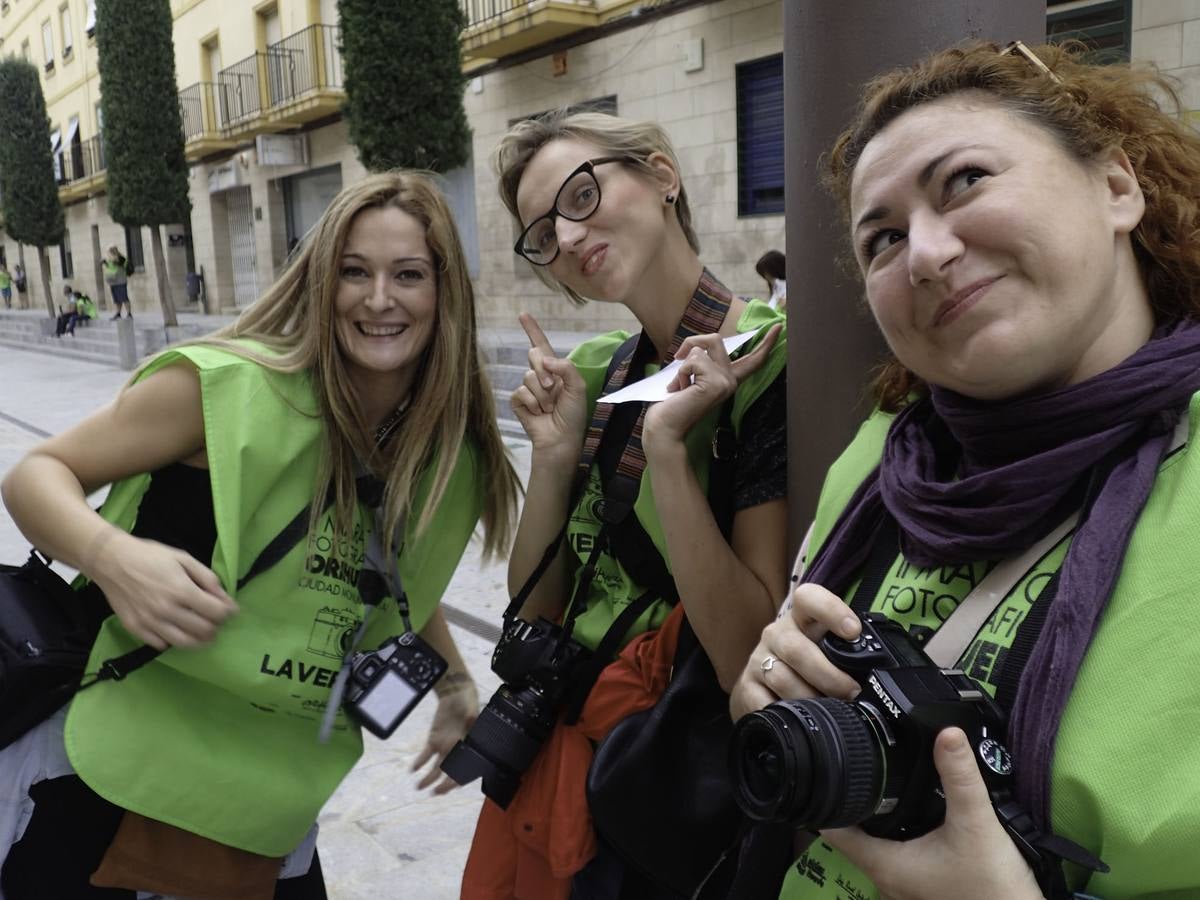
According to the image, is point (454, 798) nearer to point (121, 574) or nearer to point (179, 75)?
point (121, 574)

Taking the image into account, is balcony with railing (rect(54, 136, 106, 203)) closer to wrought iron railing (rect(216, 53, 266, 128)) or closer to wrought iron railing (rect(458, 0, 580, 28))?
wrought iron railing (rect(216, 53, 266, 128))

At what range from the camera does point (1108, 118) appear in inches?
43.3

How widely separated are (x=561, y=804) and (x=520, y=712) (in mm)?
161

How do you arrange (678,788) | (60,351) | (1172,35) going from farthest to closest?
(60,351), (1172,35), (678,788)

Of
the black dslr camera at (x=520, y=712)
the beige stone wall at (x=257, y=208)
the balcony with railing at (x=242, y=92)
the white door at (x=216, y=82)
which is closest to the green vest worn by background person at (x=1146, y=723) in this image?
the black dslr camera at (x=520, y=712)

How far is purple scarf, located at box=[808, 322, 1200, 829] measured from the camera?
34.9 inches

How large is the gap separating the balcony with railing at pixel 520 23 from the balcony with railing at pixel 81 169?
17909 millimetres

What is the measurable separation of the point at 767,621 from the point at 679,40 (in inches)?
454

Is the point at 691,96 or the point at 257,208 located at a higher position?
the point at 691,96

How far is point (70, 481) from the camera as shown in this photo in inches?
66.7

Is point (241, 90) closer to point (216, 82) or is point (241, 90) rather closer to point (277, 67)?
point (277, 67)

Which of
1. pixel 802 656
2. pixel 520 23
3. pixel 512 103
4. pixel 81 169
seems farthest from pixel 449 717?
pixel 81 169

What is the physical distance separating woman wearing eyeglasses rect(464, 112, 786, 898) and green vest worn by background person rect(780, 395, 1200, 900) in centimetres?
64

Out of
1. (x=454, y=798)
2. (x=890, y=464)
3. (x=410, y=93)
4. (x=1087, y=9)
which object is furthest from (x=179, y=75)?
(x=890, y=464)
